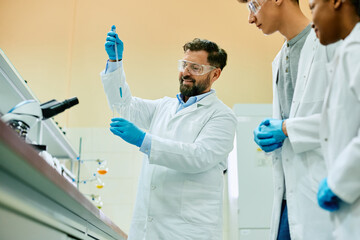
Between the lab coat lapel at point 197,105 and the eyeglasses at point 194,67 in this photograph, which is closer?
the lab coat lapel at point 197,105

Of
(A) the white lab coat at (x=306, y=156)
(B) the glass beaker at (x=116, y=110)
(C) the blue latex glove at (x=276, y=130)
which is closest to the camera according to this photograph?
(A) the white lab coat at (x=306, y=156)

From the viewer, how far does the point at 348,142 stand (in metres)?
1.12

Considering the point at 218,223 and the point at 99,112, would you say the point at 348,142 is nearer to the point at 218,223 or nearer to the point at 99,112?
the point at 218,223

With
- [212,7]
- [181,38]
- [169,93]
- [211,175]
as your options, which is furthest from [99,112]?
[211,175]

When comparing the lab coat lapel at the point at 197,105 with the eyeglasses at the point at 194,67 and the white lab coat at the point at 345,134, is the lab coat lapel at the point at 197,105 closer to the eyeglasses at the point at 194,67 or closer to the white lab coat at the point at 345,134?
the eyeglasses at the point at 194,67

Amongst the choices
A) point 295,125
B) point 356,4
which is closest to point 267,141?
point 295,125

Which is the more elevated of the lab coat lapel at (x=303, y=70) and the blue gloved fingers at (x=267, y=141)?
the lab coat lapel at (x=303, y=70)

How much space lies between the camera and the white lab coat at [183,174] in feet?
6.31

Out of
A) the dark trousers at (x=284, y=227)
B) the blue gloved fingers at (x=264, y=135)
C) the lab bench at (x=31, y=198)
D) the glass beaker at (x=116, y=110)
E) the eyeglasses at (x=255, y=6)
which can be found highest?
the eyeglasses at (x=255, y=6)

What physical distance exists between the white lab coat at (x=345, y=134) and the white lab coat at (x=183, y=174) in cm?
86

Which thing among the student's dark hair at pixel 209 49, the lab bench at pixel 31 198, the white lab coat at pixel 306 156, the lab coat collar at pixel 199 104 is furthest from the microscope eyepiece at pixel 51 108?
the student's dark hair at pixel 209 49

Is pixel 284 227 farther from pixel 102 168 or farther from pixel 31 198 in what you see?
pixel 102 168

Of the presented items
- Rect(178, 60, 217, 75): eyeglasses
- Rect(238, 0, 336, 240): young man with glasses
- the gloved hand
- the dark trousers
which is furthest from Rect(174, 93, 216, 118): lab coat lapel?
the dark trousers

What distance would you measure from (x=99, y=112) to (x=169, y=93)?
0.77m
